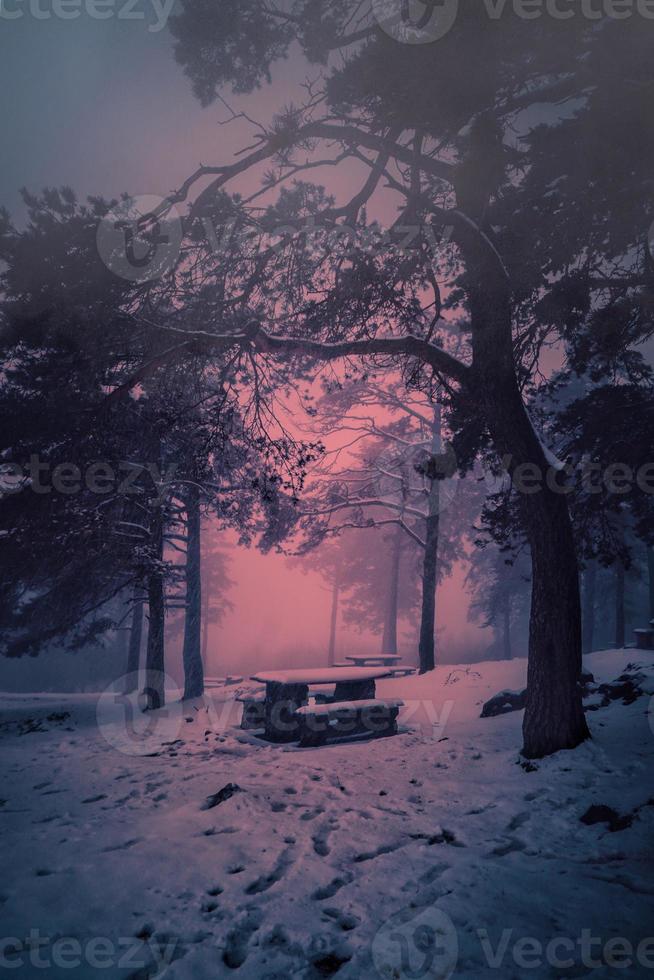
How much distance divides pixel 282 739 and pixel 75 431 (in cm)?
665

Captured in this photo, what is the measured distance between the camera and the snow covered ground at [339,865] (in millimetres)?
2688

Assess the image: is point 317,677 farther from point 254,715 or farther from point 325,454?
point 325,454

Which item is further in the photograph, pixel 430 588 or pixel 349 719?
pixel 430 588

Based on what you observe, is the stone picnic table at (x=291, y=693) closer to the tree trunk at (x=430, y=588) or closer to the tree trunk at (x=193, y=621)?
the tree trunk at (x=430, y=588)

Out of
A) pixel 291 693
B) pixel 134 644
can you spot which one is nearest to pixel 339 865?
pixel 291 693

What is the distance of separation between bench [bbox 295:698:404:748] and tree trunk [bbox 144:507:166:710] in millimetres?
6101

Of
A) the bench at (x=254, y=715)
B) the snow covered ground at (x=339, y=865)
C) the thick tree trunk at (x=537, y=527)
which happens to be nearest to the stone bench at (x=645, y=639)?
the snow covered ground at (x=339, y=865)

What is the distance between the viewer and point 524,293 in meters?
6.83

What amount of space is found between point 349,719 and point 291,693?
5.12 ft

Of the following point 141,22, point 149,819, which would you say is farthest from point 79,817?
point 141,22

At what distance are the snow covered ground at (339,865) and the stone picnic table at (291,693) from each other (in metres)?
1.97

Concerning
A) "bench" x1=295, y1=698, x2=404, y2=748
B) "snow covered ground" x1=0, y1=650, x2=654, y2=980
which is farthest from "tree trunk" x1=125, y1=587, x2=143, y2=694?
"snow covered ground" x1=0, y1=650, x2=654, y2=980

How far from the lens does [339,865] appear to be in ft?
12.4

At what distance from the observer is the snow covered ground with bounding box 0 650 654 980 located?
269 cm
